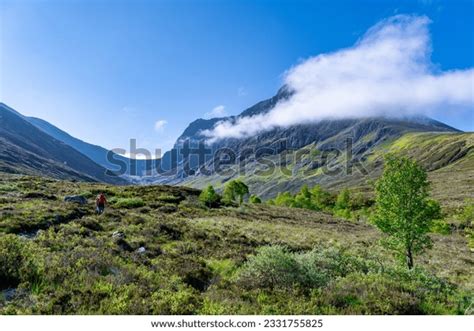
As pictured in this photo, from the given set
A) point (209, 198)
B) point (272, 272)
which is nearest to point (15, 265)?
point (272, 272)

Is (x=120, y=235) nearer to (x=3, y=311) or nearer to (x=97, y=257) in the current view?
(x=97, y=257)

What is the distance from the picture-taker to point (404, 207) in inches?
838

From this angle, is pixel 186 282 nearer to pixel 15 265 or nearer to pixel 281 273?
pixel 281 273

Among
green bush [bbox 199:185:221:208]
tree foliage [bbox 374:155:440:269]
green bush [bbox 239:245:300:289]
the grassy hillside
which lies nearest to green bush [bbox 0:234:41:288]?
the grassy hillside

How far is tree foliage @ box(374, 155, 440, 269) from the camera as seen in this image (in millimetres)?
21156

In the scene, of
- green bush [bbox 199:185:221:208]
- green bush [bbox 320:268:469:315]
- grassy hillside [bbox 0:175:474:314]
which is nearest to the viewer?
grassy hillside [bbox 0:175:474:314]

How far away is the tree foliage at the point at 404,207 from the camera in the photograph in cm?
2116

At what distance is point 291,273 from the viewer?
Result: 11.5 meters

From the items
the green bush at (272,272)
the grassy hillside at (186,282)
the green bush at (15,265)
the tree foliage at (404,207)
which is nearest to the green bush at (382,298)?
the grassy hillside at (186,282)

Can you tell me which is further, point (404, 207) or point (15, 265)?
point (404, 207)

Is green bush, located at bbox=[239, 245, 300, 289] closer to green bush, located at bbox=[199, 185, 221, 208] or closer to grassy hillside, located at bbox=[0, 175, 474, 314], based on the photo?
grassy hillside, located at bbox=[0, 175, 474, 314]

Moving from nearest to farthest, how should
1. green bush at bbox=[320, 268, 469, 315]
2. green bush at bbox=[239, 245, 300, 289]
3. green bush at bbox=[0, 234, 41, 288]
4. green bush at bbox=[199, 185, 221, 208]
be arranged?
green bush at bbox=[0, 234, 41, 288] < green bush at bbox=[320, 268, 469, 315] < green bush at bbox=[239, 245, 300, 289] < green bush at bbox=[199, 185, 221, 208]

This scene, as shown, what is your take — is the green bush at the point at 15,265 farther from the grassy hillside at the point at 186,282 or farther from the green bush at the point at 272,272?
the green bush at the point at 272,272
